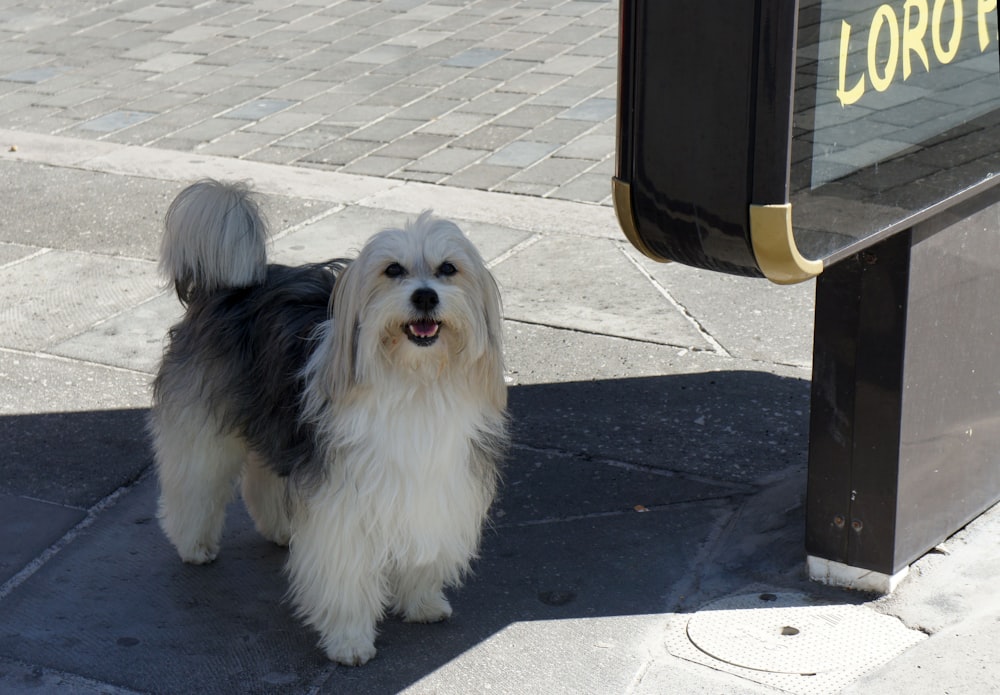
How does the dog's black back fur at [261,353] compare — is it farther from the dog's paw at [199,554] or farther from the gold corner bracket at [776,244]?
the gold corner bracket at [776,244]

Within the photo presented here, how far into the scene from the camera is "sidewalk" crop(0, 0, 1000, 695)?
4.31 meters

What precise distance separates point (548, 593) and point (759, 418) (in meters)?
A: 1.61

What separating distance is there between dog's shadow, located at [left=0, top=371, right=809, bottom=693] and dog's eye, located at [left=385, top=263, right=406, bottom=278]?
1351 millimetres

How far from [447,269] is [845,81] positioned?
1.21m

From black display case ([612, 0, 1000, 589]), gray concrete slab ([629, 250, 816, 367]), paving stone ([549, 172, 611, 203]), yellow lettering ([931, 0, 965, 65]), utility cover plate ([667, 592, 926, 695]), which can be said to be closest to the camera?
black display case ([612, 0, 1000, 589])

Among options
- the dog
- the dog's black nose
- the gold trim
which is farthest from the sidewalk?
the gold trim

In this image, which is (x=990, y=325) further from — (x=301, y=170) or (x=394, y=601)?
(x=301, y=170)

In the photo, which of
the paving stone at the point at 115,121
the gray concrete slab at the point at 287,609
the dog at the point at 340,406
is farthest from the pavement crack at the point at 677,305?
the paving stone at the point at 115,121

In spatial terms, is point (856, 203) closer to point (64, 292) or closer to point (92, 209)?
point (64, 292)

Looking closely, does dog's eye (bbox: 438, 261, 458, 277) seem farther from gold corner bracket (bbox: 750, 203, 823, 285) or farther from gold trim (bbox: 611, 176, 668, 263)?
gold corner bracket (bbox: 750, 203, 823, 285)

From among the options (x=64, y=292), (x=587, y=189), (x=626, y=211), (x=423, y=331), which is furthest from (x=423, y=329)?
(x=587, y=189)

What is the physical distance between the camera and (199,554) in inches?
191

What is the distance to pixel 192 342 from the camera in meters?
4.57

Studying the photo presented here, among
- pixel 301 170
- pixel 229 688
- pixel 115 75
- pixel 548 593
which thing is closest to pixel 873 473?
pixel 548 593
